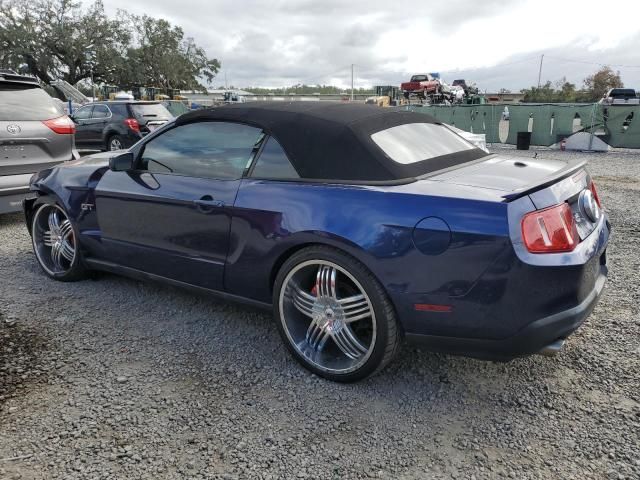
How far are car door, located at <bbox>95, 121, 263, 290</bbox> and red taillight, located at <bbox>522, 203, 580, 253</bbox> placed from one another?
1669 millimetres

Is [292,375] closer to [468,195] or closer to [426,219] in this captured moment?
[426,219]

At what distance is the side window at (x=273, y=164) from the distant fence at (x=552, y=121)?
14.2 metres

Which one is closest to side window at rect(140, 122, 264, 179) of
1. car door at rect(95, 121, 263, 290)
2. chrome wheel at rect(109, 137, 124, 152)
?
car door at rect(95, 121, 263, 290)

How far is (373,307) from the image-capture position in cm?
246

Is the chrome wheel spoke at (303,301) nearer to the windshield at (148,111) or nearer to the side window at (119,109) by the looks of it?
the windshield at (148,111)

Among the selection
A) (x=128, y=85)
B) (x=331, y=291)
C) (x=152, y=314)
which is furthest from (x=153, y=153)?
(x=128, y=85)

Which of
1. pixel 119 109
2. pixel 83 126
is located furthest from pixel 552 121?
pixel 83 126

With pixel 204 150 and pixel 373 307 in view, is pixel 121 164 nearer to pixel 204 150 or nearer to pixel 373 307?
pixel 204 150

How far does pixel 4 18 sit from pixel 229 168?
4680cm

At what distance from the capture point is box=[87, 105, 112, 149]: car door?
39.2 ft

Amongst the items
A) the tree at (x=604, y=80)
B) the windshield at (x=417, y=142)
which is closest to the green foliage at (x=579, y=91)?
the tree at (x=604, y=80)

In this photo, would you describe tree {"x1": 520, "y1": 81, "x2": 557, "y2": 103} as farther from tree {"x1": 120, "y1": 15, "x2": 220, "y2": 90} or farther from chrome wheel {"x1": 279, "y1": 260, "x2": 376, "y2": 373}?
chrome wheel {"x1": 279, "y1": 260, "x2": 376, "y2": 373}

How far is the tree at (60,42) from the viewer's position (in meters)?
38.9

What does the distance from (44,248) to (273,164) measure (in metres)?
2.83
